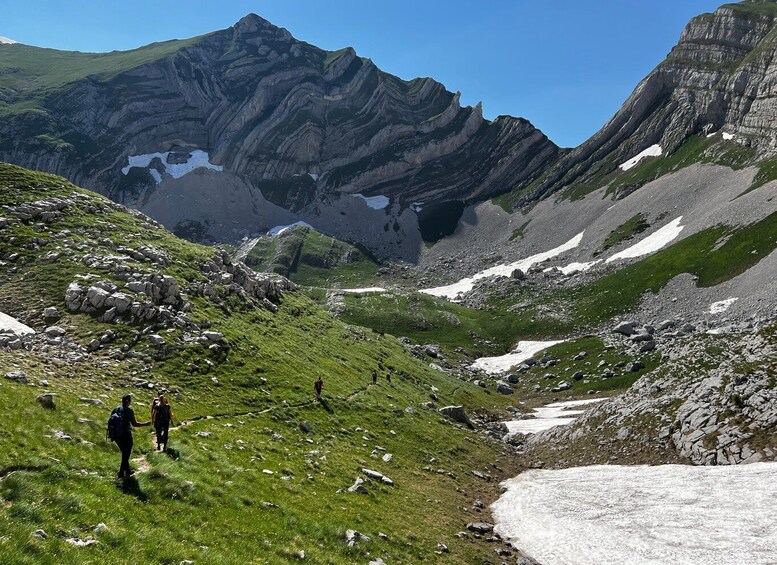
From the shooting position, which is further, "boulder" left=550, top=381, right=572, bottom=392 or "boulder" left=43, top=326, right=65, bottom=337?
"boulder" left=550, top=381, right=572, bottom=392

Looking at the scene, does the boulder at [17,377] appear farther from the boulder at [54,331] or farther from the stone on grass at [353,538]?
the stone on grass at [353,538]

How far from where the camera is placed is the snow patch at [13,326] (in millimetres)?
30284

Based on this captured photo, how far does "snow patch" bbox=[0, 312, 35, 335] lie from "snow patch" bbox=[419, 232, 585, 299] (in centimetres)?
14219

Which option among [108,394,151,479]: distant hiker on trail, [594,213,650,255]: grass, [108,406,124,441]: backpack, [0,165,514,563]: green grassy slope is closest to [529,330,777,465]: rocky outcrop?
[0,165,514,563]: green grassy slope

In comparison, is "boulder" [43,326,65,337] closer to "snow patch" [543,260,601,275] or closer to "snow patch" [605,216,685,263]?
"snow patch" [543,260,601,275]

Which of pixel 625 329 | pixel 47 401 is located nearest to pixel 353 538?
pixel 47 401

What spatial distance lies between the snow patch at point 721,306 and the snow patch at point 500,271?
237 ft

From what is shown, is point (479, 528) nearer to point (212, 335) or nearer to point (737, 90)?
point (212, 335)

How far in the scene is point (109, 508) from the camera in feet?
48.1

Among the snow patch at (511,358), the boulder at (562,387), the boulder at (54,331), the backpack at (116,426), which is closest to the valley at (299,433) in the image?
the boulder at (54,331)

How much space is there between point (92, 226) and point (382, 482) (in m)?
39.5

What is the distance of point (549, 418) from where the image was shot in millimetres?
64875

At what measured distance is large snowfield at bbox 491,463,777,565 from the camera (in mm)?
23328

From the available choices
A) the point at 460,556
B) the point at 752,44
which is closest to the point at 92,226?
the point at 460,556
